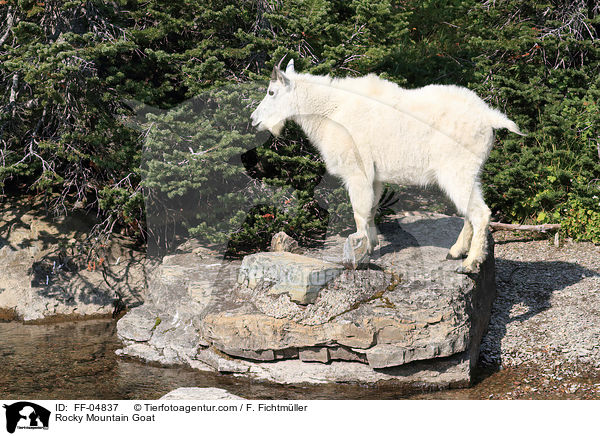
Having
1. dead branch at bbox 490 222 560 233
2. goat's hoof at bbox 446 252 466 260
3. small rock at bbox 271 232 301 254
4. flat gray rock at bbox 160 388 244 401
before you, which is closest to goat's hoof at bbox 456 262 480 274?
goat's hoof at bbox 446 252 466 260

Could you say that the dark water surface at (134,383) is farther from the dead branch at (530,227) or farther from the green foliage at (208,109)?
the dead branch at (530,227)

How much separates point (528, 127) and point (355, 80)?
570 centimetres

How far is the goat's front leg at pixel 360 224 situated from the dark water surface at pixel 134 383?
1529 millimetres

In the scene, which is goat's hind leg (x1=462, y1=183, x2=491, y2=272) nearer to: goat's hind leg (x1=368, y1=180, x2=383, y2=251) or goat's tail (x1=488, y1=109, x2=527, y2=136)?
goat's tail (x1=488, y1=109, x2=527, y2=136)

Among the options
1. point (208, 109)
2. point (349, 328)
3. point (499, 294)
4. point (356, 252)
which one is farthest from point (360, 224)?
A: point (208, 109)

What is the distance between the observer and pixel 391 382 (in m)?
7.12

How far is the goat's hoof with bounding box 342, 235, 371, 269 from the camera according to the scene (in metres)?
7.36

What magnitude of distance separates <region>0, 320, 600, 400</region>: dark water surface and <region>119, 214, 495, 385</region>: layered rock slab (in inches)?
7.3

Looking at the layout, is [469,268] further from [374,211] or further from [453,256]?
[374,211]

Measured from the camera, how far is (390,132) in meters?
7.41
